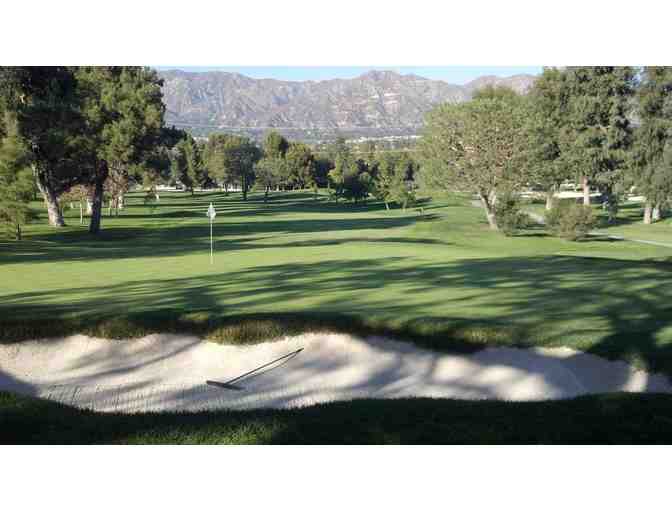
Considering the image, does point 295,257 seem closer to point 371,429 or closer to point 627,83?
point 371,429

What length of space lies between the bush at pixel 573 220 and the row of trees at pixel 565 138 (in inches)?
285

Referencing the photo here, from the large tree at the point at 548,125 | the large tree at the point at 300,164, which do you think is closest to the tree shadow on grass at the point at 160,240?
the large tree at the point at 548,125

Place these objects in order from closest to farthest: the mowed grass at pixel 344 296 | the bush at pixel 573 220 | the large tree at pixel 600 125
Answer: the mowed grass at pixel 344 296, the bush at pixel 573 220, the large tree at pixel 600 125

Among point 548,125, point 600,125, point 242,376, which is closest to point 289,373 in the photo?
point 242,376

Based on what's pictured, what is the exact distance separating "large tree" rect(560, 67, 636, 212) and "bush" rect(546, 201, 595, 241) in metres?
19.2

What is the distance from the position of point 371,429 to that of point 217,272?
12.4 metres

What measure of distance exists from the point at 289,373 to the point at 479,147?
47396mm

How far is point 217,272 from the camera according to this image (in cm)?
1933

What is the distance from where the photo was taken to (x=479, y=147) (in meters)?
54.7

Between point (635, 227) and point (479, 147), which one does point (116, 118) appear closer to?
point (479, 147)

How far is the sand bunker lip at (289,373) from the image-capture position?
32.6ft

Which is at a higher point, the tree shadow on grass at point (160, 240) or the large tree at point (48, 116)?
the large tree at point (48, 116)

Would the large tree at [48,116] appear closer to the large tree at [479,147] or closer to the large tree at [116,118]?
the large tree at [116,118]

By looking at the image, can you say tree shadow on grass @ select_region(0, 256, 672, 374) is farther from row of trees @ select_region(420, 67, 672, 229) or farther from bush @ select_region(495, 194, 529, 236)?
row of trees @ select_region(420, 67, 672, 229)
